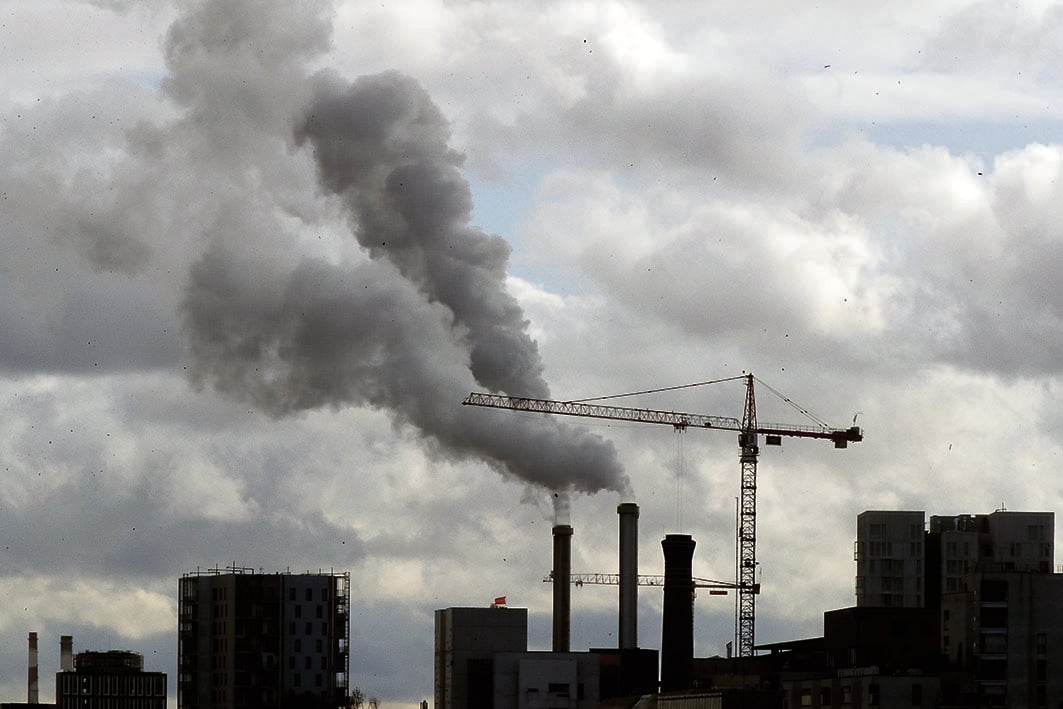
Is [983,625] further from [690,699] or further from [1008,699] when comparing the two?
[690,699]

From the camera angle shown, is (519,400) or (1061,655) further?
(519,400)

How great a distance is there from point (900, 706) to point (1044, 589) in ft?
55.5

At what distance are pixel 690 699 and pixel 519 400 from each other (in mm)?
33098

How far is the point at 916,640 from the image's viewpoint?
656 ft

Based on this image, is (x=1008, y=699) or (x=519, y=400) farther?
(x=519, y=400)

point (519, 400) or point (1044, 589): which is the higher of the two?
point (519, 400)

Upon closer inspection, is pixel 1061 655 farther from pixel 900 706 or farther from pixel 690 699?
pixel 690 699

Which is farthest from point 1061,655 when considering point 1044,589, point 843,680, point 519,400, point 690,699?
point 519,400

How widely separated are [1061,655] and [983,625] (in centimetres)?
672

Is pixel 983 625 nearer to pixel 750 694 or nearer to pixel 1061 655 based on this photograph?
pixel 1061 655

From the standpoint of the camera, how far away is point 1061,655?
176 metres

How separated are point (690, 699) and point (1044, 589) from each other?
1493 inches

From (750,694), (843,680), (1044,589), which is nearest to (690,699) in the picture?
(750,694)

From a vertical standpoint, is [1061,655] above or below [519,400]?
below
